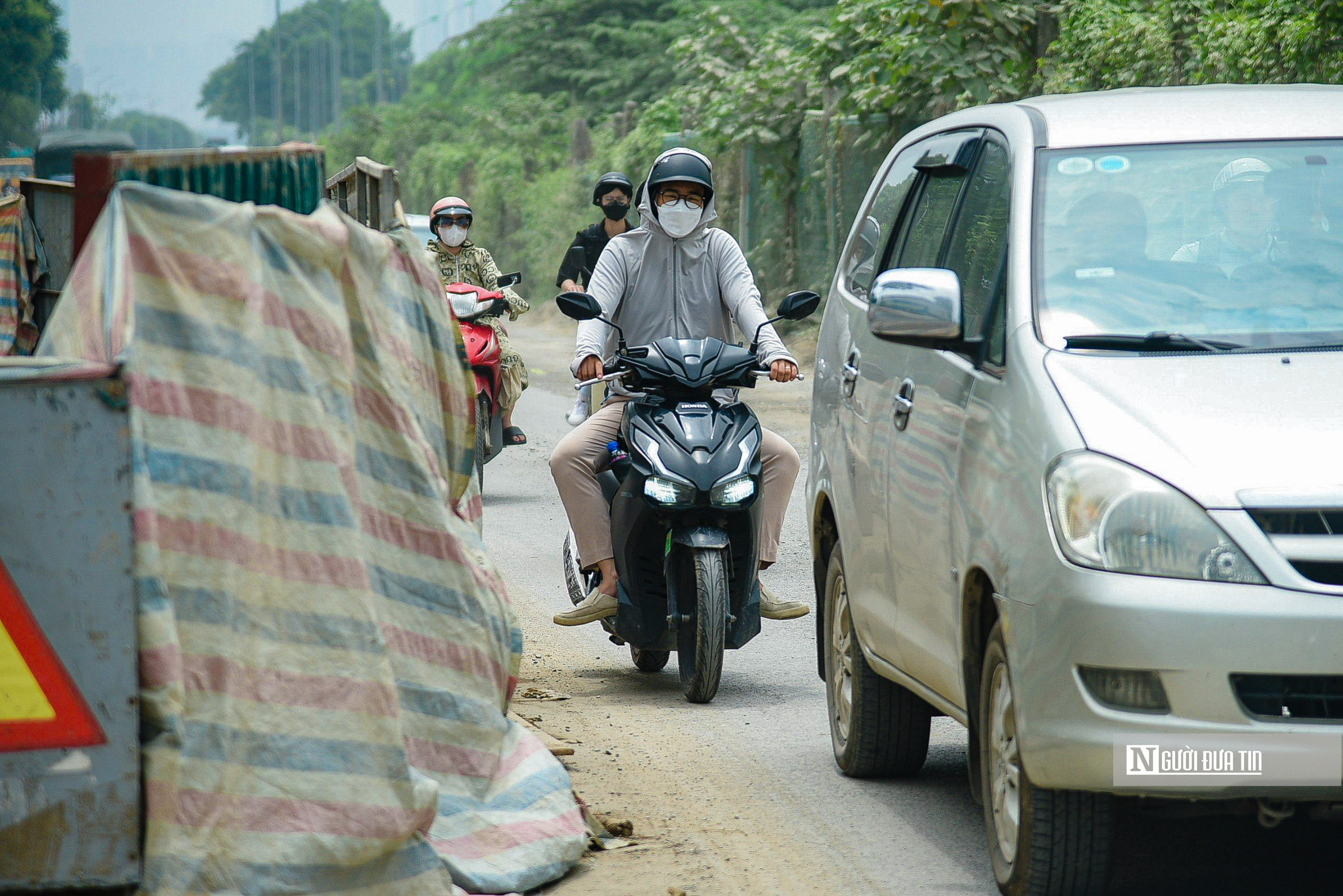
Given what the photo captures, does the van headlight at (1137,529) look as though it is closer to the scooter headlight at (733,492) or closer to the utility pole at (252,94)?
the scooter headlight at (733,492)

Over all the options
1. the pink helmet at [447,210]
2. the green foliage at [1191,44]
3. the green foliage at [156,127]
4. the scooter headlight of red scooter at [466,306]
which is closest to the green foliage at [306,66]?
the green foliage at [156,127]

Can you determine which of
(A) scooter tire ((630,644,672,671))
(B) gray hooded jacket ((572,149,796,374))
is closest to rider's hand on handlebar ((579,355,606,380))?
(B) gray hooded jacket ((572,149,796,374))

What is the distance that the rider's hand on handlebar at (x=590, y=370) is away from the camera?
6734 millimetres

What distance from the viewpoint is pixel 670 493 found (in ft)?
20.6

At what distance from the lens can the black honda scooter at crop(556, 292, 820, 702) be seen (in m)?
6.27

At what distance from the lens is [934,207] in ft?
16.8

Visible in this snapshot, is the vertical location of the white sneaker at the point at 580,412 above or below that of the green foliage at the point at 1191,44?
below

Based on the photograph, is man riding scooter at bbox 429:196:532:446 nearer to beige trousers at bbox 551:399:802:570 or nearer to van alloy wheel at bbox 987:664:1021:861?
beige trousers at bbox 551:399:802:570

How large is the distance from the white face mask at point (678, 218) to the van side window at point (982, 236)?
2.15 meters

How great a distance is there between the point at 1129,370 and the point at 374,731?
180 centimetres

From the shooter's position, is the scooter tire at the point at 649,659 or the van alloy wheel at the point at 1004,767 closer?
the van alloy wheel at the point at 1004,767

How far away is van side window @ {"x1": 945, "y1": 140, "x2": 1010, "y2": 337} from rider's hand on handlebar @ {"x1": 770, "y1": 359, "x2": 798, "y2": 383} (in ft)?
5.52

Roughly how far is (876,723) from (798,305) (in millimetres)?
1808

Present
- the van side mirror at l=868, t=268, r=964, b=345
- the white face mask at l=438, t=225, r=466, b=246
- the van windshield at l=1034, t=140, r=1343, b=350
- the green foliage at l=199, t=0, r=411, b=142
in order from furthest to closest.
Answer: the green foliage at l=199, t=0, r=411, b=142 → the white face mask at l=438, t=225, r=466, b=246 → the van side mirror at l=868, t=268, r=964, b=345 → the van windshield at l=1034, t=140, r=1343, b=350
